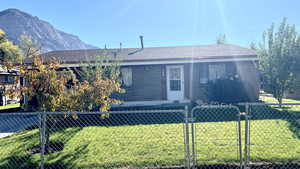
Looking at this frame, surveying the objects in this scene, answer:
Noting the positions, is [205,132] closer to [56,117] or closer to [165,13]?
[56,117]

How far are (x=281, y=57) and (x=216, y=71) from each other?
3.40 m

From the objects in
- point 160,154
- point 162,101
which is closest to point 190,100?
point 162,101

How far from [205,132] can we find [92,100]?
3.54m

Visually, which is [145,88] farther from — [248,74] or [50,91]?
[50,91]

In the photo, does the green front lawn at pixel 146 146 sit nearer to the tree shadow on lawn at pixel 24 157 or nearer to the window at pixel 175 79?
the tree shadow on lawn at pixel 24 157

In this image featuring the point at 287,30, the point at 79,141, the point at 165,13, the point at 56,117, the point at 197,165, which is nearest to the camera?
the point at 197,165

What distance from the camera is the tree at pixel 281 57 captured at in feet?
27.1

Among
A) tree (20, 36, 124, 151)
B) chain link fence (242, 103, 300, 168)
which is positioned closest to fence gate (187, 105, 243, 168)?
chain link fence (242, 103, 300, 168)

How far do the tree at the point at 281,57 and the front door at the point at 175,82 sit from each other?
4.58 m

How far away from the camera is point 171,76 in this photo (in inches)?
425

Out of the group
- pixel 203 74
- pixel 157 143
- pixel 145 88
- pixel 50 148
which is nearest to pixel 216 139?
pixel 157 143

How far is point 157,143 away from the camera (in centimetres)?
437

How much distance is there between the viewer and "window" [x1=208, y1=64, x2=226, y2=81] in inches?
423

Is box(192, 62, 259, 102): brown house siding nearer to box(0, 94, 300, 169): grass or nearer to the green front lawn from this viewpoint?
box(0, 94, 300, 169): grass
